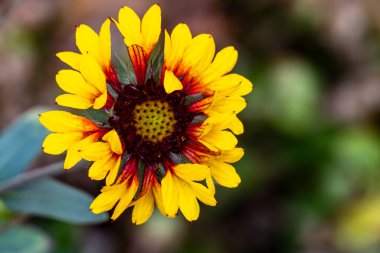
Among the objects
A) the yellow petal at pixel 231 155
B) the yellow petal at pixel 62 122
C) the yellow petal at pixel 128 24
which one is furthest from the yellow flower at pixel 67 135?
the yellow petal at pixel 231 155

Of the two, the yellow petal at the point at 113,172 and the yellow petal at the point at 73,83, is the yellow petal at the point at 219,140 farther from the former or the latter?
the yellow petal at the point at 73,83

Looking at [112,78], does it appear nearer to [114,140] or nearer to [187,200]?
[114,140]

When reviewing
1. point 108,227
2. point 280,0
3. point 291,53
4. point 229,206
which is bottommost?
point 108,227

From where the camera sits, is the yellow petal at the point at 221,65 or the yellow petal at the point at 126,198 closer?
the yellow petal at the point at 126,198

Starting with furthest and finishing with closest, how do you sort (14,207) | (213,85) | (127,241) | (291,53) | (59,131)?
(291,53) < (127,241) < (14,207) < (213,85) < (59,131)

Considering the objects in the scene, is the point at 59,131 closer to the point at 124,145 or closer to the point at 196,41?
the point at 124,145

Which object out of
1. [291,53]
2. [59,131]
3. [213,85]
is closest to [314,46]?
[291,53]
